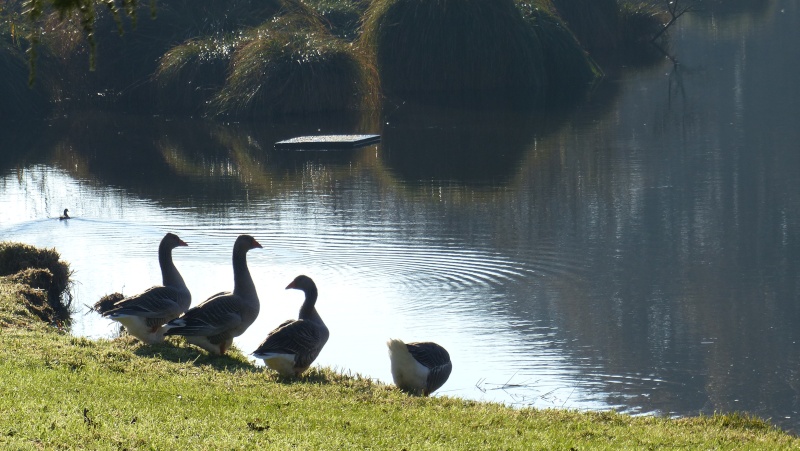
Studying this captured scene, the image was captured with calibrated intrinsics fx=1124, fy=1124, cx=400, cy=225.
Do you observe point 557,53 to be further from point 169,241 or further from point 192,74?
point 169,241

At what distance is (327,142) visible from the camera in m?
26.6

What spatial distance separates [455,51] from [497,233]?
66.9ft

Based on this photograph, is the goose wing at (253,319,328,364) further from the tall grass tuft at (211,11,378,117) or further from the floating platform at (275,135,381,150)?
the tall grass tuft at (211,11,378,117)

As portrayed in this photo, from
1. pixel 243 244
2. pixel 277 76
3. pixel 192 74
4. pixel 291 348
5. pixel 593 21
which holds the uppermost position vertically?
pixel 593 21

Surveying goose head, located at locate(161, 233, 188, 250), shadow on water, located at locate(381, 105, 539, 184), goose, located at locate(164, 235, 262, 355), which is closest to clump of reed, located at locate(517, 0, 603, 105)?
shadow on water, located at locate(381, 105, 539, 184)

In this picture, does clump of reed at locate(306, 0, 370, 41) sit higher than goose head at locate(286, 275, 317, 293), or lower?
higher

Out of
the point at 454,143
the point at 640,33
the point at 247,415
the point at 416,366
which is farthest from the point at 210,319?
the point at 640,33

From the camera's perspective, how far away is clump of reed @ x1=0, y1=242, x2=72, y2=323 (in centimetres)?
1255

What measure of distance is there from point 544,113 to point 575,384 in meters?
22.6

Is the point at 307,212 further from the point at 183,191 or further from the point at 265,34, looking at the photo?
the point at 265,34

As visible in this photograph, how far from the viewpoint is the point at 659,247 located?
52.0 ft

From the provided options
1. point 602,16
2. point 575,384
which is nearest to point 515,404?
point 575,384

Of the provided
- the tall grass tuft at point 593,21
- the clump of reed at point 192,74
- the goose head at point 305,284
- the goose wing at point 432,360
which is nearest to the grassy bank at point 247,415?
the goose wing at point 432,360

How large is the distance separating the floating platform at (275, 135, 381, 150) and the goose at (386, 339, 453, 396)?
17844 mm
